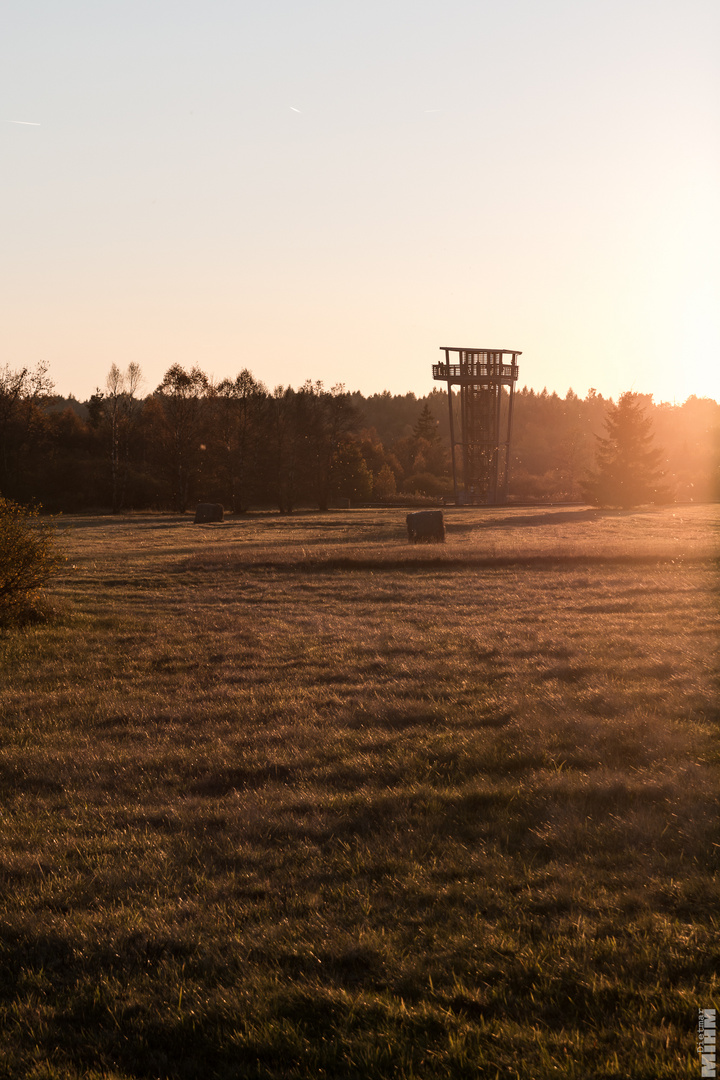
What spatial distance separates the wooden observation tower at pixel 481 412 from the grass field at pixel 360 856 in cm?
5501

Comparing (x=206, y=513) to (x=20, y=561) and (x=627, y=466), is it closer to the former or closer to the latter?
(x=20, y=561)

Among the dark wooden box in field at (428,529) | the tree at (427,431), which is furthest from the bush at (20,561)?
the tree at (427,431)

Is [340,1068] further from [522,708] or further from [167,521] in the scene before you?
[167,521]

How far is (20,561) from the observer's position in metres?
14.2

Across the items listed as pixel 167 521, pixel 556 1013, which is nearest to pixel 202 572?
pixel 556 1013

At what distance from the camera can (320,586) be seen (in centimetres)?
2131

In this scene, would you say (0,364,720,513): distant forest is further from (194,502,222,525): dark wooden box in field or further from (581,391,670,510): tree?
(194,502,222,525): dark wooden box in field

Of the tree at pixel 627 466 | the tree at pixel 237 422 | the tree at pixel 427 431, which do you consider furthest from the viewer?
the tree at pixel 427 431

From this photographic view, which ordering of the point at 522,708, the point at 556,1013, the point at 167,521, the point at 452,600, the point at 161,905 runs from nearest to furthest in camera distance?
the point at 556,1013
the point at 161,905
the point at 522,708
the point at 452,600
the point at 167,521

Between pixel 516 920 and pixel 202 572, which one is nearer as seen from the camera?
pixel 516 920

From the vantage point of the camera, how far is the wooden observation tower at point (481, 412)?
217 ft

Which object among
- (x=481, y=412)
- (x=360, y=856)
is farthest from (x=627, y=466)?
(x=360, y=856)

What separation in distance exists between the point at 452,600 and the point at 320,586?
14.4 feet

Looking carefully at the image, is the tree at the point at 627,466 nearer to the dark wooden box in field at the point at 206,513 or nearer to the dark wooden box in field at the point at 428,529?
the dark wooden box in field at the point at 206,513
